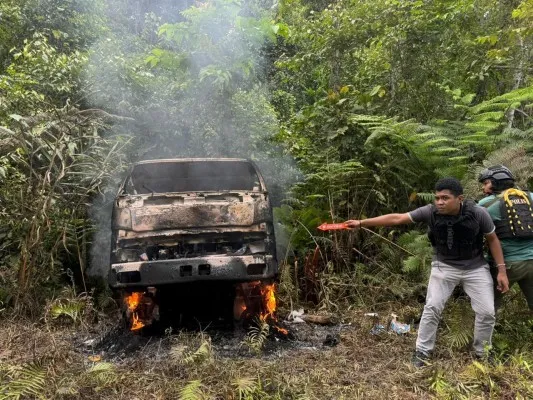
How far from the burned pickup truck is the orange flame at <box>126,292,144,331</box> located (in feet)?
0.03

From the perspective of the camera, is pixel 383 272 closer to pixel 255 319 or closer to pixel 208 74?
pixel 255 319

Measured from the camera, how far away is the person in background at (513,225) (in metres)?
4.25

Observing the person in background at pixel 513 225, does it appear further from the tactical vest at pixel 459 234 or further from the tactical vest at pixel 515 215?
the tactical vest at pixel 459 234

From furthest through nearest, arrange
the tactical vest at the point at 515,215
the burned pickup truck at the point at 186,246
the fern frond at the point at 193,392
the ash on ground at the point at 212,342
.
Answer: the burned pickup truck at the point at 186,246
the ash on ground at the point at 212,342
the tactical vest at the point at 515,215
the fern frond at the point at 193,392

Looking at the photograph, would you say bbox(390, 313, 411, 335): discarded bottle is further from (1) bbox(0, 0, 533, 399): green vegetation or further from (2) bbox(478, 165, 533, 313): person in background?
(2) bbox(478, 165, 533, 313): person in background

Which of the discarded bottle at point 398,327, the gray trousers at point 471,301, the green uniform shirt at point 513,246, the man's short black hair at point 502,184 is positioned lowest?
the discarded bottle at point 398,327

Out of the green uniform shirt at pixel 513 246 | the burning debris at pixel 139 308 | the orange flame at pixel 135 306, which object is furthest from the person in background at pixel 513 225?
the orange flame at pixel 135 306

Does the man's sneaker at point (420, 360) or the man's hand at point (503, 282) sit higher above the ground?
the man's hand at point (503, 282)

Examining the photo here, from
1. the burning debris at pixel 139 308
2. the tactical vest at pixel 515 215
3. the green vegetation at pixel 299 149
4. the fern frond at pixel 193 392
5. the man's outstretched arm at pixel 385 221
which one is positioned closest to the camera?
the fern frond at pixel 193 392

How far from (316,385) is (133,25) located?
44.7 ft

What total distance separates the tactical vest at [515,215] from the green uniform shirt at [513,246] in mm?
43

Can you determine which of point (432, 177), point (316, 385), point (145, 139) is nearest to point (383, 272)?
point (432, 177)

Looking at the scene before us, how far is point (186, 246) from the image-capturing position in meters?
5.19

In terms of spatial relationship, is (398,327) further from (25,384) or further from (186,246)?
(25,384)
